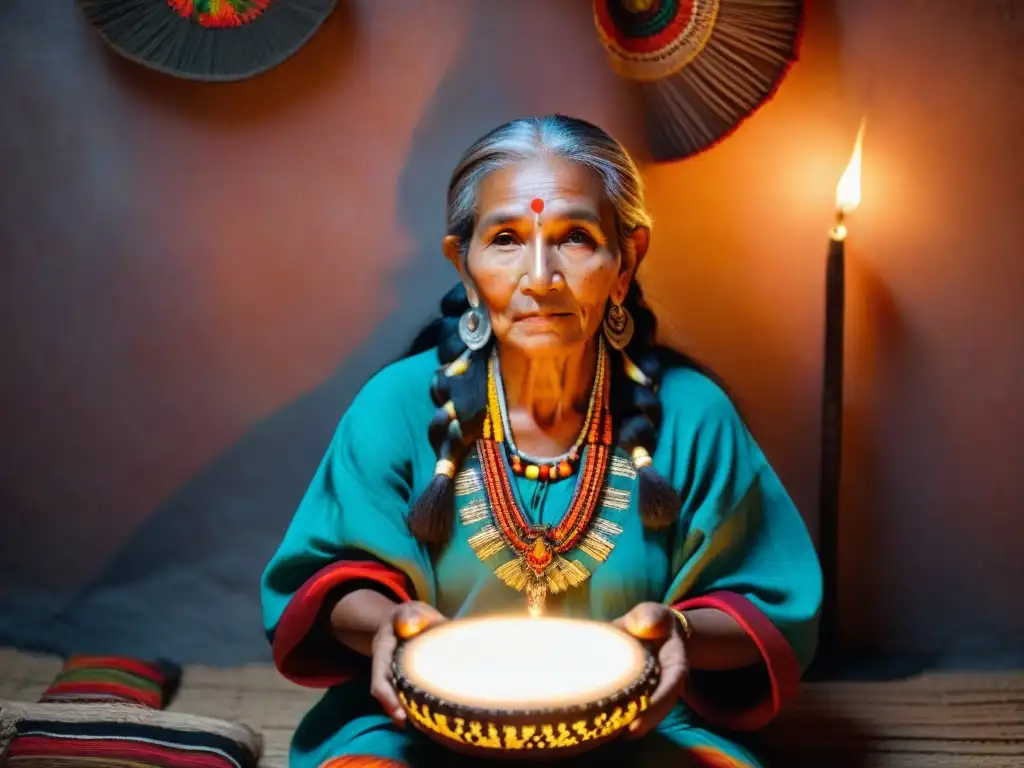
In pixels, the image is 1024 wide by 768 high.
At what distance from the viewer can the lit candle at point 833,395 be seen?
2344 millimetres

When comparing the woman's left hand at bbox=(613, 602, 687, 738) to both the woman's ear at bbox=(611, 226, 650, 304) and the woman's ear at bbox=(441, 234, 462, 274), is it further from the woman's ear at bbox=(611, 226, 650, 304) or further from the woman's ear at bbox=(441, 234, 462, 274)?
the woman's ear at bbox=(441, 234, 462, 274)

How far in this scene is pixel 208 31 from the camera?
2.31 meters

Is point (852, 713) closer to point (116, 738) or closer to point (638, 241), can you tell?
point (638, 241)

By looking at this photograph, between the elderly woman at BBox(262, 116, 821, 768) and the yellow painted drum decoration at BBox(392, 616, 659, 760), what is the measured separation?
0.13 meters

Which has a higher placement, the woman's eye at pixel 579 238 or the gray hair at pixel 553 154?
the gray hair at pixel 553 154

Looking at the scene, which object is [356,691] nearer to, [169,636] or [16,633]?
[169,636]

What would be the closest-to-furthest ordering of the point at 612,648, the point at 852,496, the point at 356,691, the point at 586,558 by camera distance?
the point at 612,648
the point at 586,558
the point at 356,691
the point at 852,496

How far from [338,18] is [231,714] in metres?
1.52

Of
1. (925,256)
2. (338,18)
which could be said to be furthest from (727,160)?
(338,18)

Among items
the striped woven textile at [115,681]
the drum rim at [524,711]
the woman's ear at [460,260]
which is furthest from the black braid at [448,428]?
the striped woven textile at [115,681]

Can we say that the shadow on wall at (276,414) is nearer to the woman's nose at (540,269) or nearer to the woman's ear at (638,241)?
the woman's ear at (638,241)

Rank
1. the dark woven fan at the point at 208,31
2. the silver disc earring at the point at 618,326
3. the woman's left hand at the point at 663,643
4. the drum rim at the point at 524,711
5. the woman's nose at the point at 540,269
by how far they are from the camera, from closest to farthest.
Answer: the drum rim at the point at 524,711 → the woman's left hand at the point at 663,643 → the woman's nose at the point at 540,269 → the silver disc earring at the point at 618,326 → the dark woven fan at the point at 208,31

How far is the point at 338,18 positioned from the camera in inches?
94.2

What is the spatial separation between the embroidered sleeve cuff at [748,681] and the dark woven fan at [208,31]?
54.3 inches
